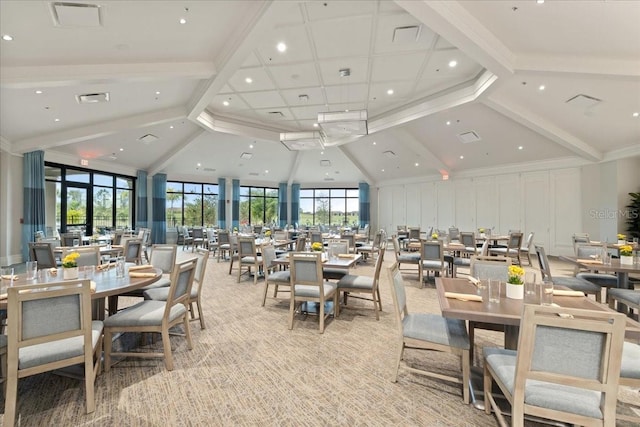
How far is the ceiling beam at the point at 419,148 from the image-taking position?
429 inches

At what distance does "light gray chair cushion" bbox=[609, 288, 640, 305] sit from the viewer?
3.37 meters

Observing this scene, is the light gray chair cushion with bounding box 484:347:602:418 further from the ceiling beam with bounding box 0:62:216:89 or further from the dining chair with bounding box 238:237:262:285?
the ceiling beam with bounding box 0:62:216:89

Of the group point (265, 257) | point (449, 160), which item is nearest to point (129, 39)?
point (265, 257)

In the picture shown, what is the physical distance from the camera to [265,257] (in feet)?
16.1

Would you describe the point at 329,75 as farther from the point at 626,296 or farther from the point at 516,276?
the point at 626,296

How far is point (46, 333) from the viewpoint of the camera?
2.11 m

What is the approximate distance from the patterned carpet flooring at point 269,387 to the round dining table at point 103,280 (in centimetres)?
69

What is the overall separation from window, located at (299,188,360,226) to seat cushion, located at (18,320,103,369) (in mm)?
16593

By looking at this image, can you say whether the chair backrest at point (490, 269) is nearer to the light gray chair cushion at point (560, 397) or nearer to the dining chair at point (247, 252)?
the light gray chair cushion at point (560, 397)

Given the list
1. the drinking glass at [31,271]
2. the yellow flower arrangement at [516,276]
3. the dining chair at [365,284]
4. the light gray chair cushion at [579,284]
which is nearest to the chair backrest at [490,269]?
the yellow flower arrangement at [516,276]

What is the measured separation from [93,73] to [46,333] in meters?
4.85

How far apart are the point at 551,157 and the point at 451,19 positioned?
858 centimetres

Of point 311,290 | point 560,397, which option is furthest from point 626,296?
point 311,290

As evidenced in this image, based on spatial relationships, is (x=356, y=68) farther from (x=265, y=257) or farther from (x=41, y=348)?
(x=41, y=348)
